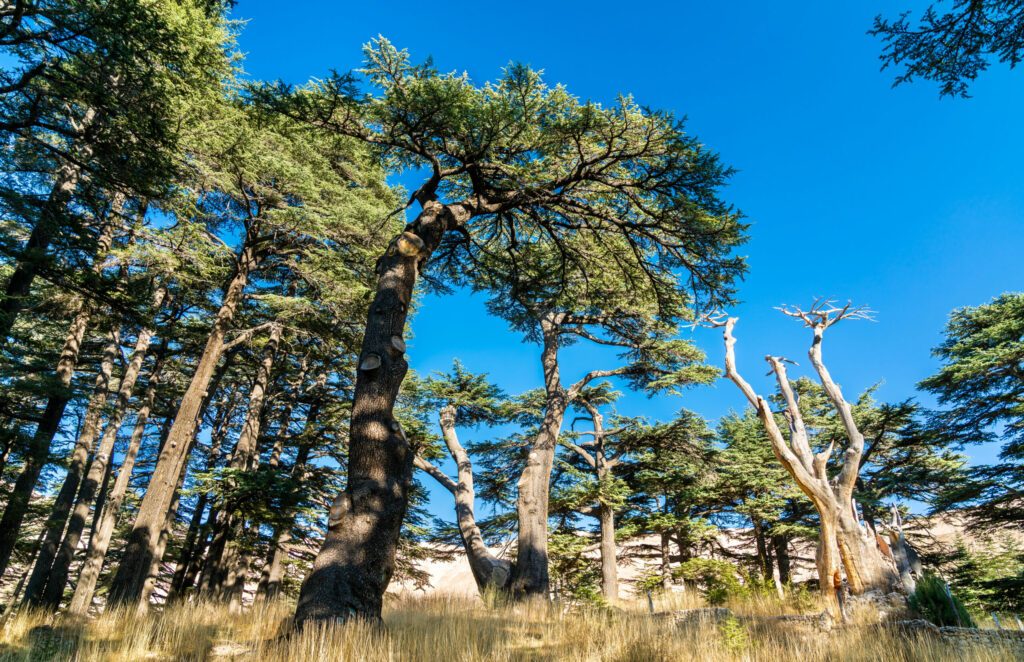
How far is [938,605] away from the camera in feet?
19.4

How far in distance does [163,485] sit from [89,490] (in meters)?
6.01

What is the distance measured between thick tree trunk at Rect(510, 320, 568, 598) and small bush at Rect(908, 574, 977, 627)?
20.8 feet

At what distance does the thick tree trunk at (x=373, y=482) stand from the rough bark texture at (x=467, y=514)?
22.6 feet

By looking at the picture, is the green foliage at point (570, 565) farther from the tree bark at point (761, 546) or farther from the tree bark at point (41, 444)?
the tree bark at point (41, 444)

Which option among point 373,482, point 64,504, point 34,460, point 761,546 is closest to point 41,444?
point 34,460

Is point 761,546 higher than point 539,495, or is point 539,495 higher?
point 539,495

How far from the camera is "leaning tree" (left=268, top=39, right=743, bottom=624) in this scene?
4.29m

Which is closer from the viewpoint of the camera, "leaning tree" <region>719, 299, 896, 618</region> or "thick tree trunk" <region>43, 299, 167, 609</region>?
"leaning tree" <region>719, 299, 896, 618</region>

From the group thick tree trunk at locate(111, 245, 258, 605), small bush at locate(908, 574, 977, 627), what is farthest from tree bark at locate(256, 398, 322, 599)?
small bush at locate(908, 574, 977, 627)

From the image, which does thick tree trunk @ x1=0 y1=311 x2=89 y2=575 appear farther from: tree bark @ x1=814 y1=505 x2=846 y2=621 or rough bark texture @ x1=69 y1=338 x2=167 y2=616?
Result: tree bark @ x1=814 y1=505 x2=846 y2=621

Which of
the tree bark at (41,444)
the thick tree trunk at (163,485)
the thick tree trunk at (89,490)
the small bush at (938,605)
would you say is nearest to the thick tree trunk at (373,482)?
the thick tree trunk at (163,485)

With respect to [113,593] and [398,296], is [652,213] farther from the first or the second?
[113,593]

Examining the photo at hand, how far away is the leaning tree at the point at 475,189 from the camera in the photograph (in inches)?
169

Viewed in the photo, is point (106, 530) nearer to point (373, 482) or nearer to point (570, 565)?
point (373, 482)
